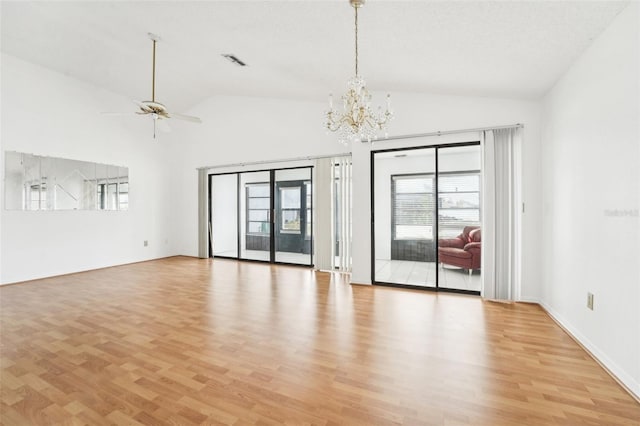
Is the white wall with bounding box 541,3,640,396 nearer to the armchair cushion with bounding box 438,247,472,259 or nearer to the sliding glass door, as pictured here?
the armchair cushion with bounding box 438,247,472,259

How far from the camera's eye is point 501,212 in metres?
3.85

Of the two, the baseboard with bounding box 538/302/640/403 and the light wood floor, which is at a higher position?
the baseboard with bounding box 538/302/640/403

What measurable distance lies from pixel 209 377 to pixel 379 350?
1.39 m

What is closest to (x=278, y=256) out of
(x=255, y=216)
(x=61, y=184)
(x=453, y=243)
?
(x=255, y=216)

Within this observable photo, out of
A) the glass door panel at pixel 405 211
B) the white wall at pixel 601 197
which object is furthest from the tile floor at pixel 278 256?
the white wall at pixel 601 197

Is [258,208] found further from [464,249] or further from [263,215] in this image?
[464,249]

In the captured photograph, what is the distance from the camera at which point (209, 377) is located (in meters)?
2.09

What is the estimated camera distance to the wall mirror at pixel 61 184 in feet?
15.5

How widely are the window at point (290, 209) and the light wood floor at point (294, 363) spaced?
9.44ft

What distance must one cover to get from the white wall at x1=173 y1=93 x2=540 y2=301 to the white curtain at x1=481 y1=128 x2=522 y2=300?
11 cm

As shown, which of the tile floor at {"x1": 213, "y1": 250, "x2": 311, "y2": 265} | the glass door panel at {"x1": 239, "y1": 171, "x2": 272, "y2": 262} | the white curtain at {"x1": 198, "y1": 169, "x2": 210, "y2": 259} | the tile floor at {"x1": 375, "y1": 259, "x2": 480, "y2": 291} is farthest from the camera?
the white curtain at {"x1": 198, "y1": 169, "x2": 210, "y2": 259}

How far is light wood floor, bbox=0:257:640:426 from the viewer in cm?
173

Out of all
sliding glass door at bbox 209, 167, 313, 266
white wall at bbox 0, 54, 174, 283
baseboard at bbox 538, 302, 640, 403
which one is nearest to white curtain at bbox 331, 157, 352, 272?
sliding glass door at bbox 209, 167, 313, 266

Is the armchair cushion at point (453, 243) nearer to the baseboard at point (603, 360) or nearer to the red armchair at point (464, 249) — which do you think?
the red armchair at point (464, 249)
